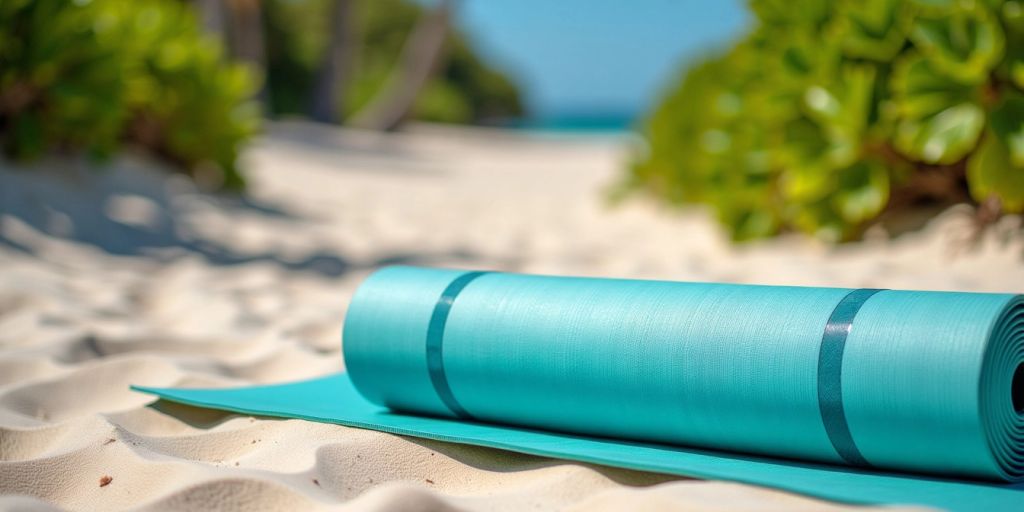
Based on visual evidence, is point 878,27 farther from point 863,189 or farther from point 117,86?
point 117,86

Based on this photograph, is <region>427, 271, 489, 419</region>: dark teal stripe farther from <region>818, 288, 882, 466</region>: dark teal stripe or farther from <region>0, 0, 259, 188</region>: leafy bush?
<region>0, 0, 259, 188</region>: leafy bush

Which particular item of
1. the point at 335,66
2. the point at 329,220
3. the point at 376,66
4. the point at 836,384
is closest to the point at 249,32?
the point at 335,66

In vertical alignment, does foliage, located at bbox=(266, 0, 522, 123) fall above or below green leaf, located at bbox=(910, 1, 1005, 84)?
above

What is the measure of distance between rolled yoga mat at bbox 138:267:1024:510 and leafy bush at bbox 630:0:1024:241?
1.81 metres

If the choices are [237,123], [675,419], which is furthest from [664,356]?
[237,123]

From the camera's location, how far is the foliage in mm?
23422

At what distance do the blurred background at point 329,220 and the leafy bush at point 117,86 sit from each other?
15mm

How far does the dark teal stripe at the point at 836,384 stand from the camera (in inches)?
63.0

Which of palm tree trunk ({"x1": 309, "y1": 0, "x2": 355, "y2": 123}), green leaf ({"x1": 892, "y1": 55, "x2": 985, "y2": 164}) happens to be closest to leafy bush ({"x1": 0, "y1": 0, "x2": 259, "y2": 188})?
green leaf ({"x1": 892, "y1": 55, "x2": 985, "y2": 164})

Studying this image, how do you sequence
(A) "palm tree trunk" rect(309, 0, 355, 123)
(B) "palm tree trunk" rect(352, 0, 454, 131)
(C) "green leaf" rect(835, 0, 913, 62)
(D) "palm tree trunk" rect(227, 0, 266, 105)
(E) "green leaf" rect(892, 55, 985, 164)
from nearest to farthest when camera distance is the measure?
1. (E) "green leaf" rect(892, 55, 985, 164)
2. (C) "green leaf" rect(835, 0, 913, 62)
3. (D) "palm tree trunk" rect(227, 0, 266, 105)
4. (A) "palm tree trunk" rect(309, 0, 355, 123)
5. (B) "palm tree trunk" rect(352, 0, 454, 131)

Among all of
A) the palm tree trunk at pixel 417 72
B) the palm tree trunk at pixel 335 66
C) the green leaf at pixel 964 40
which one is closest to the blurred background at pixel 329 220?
the green leaf at pixel 964 40

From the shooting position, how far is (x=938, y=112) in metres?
3.37

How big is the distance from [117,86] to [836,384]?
4322mm

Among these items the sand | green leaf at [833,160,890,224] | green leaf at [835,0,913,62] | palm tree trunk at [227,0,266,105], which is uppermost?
palm tree trunk at [227,0,266,105]
